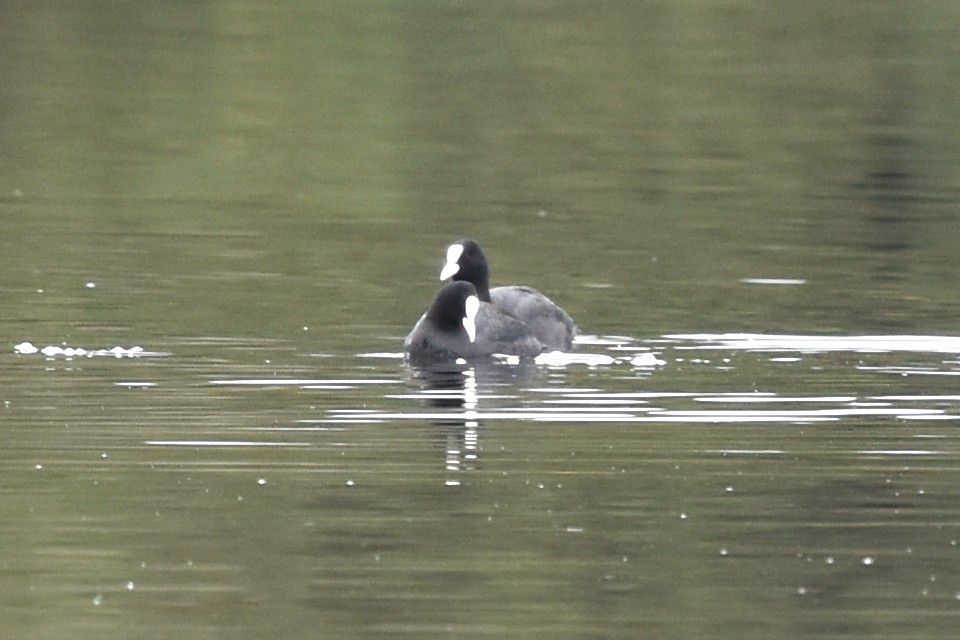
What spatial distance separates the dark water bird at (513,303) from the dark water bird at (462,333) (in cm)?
10

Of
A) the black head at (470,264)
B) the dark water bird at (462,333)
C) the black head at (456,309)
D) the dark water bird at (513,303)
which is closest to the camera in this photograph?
the dark water bird at (462,333)

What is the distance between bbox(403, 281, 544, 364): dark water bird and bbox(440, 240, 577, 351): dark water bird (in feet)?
0.32

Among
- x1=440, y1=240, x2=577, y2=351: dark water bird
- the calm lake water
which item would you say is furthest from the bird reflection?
x1=440, y1=240, x2=577, y2=351: dark water bird

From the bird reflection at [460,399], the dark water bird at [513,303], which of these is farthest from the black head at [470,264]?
the bird reflection at [460,399]

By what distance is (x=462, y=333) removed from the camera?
17547mm

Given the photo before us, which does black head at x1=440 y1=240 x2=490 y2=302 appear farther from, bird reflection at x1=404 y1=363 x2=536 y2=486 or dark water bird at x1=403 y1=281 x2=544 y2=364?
bird reflection at x1=404 y1=363 x2=536 y2=486

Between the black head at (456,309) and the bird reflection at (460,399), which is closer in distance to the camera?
the bird reflection at (460,399)

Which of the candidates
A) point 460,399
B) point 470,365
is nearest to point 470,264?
point 470,365

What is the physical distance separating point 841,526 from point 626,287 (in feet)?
29.0

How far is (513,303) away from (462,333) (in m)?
1.07

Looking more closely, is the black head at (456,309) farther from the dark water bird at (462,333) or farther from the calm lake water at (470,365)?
the calm lake water at (470,365)

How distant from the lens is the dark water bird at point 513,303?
1789 cm

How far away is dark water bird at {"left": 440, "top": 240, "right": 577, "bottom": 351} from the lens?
17891 mm

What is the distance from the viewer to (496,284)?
22656 millimetres
